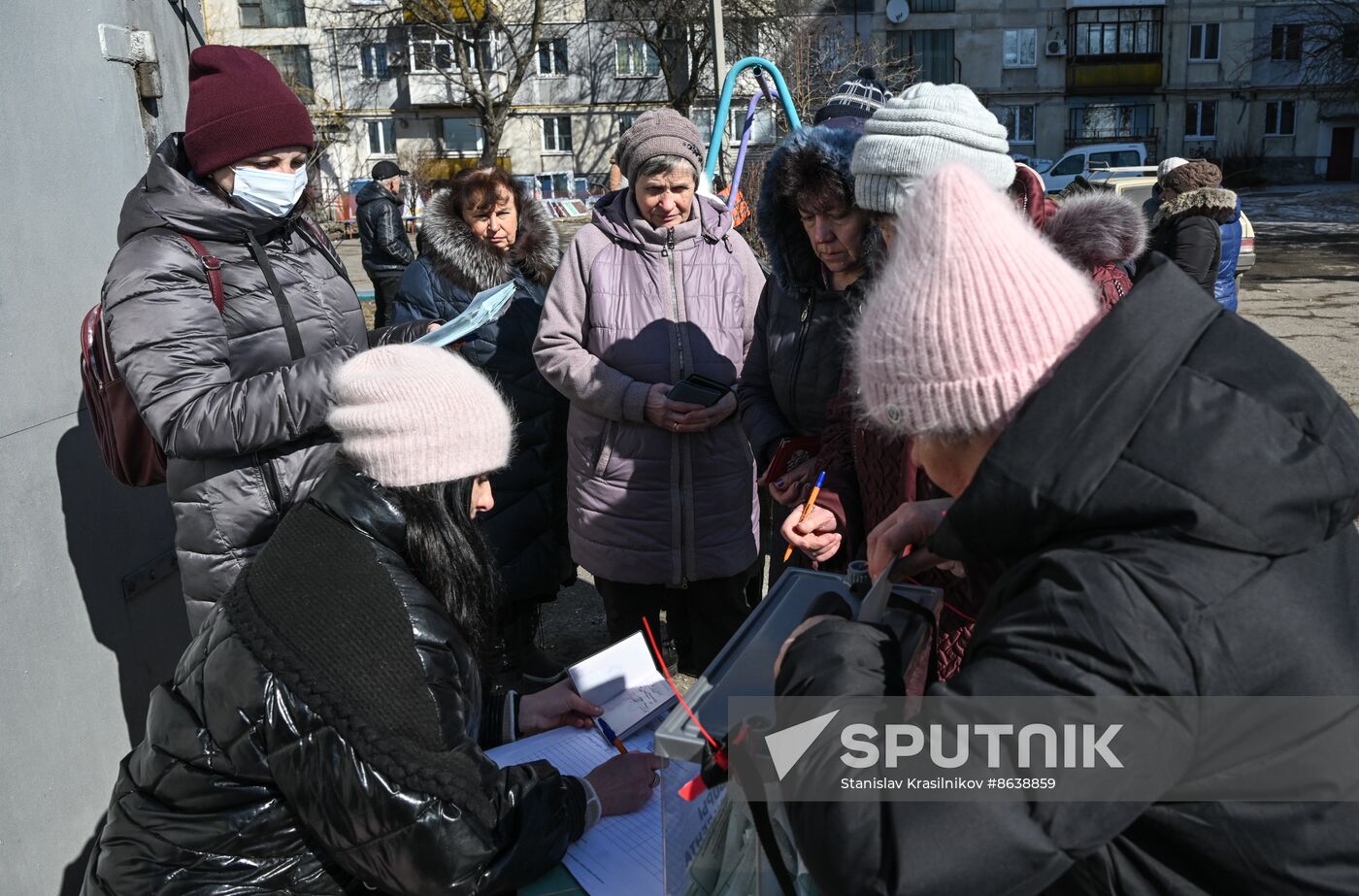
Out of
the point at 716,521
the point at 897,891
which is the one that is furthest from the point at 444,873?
the point at 716,521

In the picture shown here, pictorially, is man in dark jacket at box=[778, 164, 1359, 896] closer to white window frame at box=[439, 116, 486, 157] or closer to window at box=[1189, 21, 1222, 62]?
white window frame at box=[439, 116, 486, 157]

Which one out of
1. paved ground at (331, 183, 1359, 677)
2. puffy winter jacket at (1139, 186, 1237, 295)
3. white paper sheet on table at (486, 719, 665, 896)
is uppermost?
puffy winter jacket at (1139, 186, 1237, 295)

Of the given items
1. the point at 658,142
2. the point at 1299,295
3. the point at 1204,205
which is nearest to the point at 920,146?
the point at 658,142

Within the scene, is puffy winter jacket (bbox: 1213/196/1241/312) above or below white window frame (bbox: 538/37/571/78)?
below

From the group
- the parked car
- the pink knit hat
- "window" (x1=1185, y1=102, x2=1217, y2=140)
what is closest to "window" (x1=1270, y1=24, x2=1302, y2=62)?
"window" (x1=1185, y1=102, x2=1217, y2=140)

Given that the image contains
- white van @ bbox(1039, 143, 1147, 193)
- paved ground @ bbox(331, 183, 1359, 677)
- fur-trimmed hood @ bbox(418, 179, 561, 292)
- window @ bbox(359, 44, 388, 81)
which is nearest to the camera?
fur-trimmed hood @ bbox(418, 179, 561, 292)

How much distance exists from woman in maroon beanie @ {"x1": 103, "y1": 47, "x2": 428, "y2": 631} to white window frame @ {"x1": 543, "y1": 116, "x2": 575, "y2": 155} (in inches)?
1493

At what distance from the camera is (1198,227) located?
6203mm

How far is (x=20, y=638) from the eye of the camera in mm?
2453

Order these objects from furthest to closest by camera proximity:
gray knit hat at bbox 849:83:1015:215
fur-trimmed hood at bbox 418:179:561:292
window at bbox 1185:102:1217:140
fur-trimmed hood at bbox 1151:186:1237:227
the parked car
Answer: window at bbox 1185:102:1217:140 → the parked car → fur-trimmed hood at bbox 1151:186:1237:227 → fur-trimmed hood at bbox 418:179:561:292 → gray knit hat at bbox 849:83:1015:215

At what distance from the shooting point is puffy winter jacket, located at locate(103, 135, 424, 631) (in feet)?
7.64

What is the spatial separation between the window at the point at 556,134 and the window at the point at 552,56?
5.39ft

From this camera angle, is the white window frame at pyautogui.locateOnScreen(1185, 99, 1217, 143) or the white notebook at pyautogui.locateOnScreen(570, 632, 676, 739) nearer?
the white notebook at pyautogui.locateOnScreen(570, 632, 676, 739)

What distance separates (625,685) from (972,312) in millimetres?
1364
